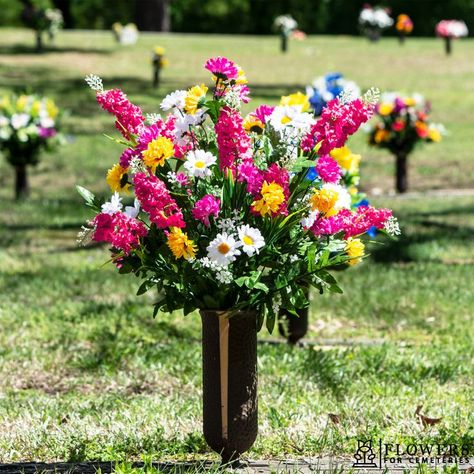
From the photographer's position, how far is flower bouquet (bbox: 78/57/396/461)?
362 centimetres

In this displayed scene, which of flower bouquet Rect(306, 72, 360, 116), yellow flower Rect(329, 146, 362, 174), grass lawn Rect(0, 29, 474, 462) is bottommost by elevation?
grass lawn Rect(0, 29, 474, 462)

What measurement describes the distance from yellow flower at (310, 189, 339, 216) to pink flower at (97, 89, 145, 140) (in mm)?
715

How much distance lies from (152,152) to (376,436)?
161 cm

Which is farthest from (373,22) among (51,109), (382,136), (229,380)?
(229,380)

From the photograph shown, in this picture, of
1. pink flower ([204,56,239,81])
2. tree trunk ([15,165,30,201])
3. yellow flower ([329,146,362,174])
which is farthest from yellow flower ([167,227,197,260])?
tree trunk ([15,165,30,201])

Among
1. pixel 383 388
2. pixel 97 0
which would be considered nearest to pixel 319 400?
pixel 383 388

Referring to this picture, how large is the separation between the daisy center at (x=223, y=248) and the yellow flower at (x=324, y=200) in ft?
1.31

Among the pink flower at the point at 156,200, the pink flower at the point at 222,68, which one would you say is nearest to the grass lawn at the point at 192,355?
the pink flower at the point at 156,200

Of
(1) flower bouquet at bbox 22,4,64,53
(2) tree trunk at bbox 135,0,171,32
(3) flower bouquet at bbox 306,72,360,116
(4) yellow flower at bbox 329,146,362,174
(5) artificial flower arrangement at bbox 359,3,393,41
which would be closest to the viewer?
(4) yellow flower at bbox 329,146,362,174

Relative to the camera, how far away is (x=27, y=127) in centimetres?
1259

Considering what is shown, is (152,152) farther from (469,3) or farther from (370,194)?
(469,3)

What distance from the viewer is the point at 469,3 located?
53.4 meters

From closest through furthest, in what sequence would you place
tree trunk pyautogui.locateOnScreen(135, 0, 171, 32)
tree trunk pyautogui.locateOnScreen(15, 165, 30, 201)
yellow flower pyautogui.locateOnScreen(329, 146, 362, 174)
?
yellow flower pyautogui.locateOnScreen(329, 146, 362, 174), tree trunk pyautogui.locateOnScreen(15, 165, 30, 201), tree trunk pyautogui.locateOnScreen(135, 0, 171, 32)

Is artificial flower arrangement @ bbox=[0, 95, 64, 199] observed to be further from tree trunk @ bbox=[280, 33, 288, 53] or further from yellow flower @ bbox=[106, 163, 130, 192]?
tree trunk @ bbox=[280, 33, 288, 53]
